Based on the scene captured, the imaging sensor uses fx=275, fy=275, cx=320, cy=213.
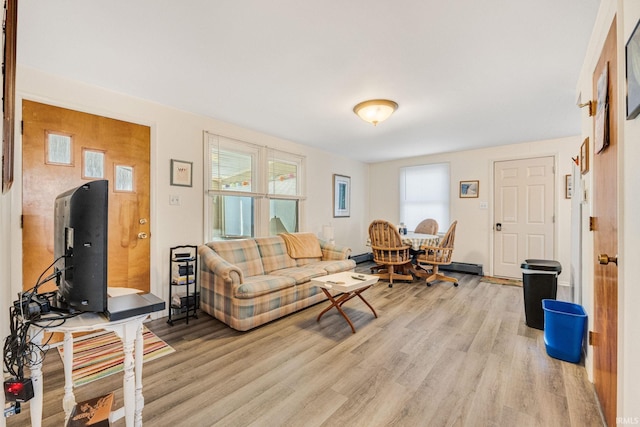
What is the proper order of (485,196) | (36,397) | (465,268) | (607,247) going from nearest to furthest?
(36,397), (607,247), (485,196), (465,268)

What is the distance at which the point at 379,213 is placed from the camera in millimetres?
6617

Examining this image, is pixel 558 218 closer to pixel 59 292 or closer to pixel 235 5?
pixel 235 5

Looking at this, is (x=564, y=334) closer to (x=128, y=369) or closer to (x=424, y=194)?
(x=128, y=369)

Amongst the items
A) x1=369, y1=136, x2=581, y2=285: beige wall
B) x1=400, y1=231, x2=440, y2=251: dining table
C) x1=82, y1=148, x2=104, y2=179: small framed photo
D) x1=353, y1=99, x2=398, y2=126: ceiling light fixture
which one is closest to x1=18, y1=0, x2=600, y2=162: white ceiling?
x1=353, y1=99, x2=398, y2=126: ceiling light fixture

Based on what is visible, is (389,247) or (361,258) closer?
(389,247)

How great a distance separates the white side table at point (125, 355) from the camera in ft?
3.70

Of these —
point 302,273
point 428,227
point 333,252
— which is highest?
point 428,227

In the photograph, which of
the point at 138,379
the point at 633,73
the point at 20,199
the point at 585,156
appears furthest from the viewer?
the point at 20,199

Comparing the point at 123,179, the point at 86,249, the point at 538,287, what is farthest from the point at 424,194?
the point at 86,249

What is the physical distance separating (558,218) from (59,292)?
6063mm

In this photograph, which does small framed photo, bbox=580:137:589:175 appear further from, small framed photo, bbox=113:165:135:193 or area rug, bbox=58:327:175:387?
small framed photo, bbox=113:165:135:193

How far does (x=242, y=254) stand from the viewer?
11.6 feet

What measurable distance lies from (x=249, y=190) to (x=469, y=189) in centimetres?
418

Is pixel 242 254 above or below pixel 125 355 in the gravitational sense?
above
